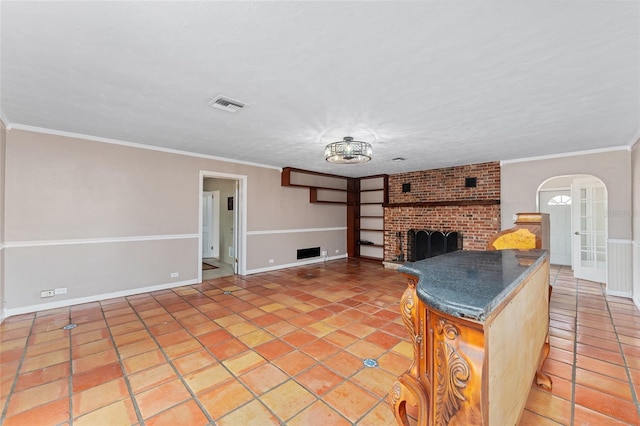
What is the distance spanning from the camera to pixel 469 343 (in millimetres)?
836

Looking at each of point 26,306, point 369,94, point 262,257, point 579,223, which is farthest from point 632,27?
point 26,306

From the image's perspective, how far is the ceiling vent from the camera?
254cm

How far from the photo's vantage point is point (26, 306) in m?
3.41

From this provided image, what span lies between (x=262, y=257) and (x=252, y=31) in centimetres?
489

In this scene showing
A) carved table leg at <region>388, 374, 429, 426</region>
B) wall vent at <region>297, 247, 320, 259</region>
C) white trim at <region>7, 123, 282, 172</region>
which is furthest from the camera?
wall vent at <region>297, 247, 320, 259</region>

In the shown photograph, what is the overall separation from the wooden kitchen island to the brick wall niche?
453cm

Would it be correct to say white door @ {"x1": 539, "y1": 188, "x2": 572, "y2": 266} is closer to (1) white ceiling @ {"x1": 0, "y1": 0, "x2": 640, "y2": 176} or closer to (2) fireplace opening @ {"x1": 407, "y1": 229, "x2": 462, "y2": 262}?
(2) fireplace opening @ {"x1": 407, "y1": 229, "x2": 462, "y2": 262}

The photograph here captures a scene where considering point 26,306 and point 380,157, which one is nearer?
point 26,306

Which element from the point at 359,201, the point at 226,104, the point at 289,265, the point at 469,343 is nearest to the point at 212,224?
the point at 289,265

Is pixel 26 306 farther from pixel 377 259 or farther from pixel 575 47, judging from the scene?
pixel 377 259

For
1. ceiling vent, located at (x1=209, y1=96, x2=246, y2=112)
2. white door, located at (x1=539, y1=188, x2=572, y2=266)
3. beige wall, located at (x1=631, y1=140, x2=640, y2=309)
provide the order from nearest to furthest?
ceiling vent, located at (x1=209, y1=96, x2=246, y2=112) < beige wall, located at (x1=631, y1=140, x2=640, y2=309) < white door, located at (x1=539, y1=188, x2=572, y2=266)

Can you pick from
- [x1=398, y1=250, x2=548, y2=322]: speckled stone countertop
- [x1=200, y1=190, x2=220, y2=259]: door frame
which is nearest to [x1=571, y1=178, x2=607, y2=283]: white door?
[x1=398, y1=250, x2=548, y2=322]: speckled stone countertop

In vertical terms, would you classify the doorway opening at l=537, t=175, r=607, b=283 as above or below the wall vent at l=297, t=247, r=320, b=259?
above

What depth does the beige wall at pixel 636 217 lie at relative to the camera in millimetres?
3705
